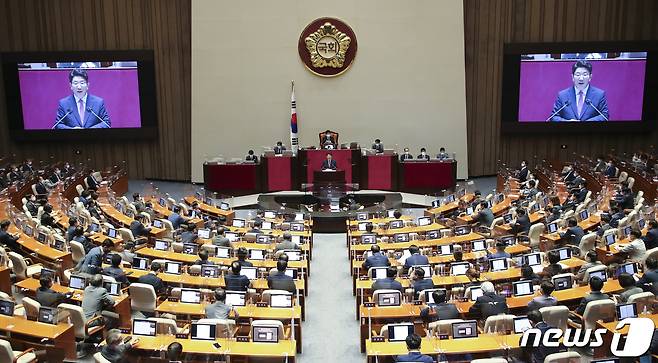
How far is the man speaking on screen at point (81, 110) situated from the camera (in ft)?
87.4

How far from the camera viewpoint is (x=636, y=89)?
26.2 m

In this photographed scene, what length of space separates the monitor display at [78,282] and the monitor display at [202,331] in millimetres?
3449

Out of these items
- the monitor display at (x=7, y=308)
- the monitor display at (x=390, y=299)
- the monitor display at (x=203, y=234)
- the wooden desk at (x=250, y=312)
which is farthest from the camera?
the monitor display at (x=203, y=234)

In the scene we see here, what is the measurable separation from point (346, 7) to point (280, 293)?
16.8 meters

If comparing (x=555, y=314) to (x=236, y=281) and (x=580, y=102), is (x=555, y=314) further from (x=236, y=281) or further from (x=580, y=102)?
(x=580, y=102)

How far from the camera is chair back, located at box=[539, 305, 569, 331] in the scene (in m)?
10.2

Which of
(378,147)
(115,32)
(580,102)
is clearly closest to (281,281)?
(378,147)

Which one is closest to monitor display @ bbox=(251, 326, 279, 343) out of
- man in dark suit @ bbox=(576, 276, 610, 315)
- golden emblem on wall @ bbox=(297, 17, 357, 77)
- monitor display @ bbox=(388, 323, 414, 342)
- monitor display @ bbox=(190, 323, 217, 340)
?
monitor display @ bbox=(190, 323, 217, 340)

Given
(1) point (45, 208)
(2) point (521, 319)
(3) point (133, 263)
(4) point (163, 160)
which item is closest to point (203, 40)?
(4) point (163, 160)

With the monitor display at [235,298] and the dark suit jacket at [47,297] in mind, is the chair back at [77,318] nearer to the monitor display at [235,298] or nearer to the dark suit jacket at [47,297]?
the dark suit jacket at [47,297]

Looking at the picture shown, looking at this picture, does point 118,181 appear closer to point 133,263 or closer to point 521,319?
point 133,263

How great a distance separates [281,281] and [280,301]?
826 mm

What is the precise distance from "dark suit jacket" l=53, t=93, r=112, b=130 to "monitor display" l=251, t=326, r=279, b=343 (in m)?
19.1

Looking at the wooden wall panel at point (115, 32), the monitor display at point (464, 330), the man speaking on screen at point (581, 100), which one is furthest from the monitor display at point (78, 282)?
the man speaking on screen at point (581, 100)
